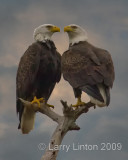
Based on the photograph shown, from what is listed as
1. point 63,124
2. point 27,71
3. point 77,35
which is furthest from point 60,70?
point 63,124

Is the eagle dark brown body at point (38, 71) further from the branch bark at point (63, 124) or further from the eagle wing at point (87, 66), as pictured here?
the branch bark at point (63, 124)

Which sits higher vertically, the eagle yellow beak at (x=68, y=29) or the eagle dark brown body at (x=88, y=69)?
the eagle yellow beak at (x=68, y=29)

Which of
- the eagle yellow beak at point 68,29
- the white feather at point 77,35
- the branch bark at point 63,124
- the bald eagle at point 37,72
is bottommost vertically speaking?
the branch bark at point 63,124

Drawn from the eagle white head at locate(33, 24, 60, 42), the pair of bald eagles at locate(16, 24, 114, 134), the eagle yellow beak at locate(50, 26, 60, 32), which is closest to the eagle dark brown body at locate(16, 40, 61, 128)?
the pair of bald eagles at locate(16, 24, 114, 134)

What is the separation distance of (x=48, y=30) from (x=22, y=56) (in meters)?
1.04

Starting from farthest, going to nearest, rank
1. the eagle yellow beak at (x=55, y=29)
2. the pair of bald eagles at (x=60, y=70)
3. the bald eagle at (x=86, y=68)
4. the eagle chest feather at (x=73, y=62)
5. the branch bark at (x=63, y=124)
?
the eagle yellow beak at (x=55, y=29) → the eagle chest feather at (x=73, y=62) → the branch bark at (x=63, y=124) → the pair of bald eagles at (x=60, y=70) → the bald eagle at (x=86, y=68)

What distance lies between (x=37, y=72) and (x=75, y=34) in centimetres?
148

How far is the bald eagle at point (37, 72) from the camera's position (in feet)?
51.5

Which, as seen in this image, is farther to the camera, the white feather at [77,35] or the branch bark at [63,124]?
the white feather at [77,35]

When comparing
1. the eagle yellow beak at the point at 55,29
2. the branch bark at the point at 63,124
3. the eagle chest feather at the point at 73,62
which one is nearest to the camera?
the branch bark at the point at 63,124

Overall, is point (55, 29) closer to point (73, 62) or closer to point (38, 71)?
point (38, 71)

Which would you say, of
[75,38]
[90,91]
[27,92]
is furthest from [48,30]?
[90,91]

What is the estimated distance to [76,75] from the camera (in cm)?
1462

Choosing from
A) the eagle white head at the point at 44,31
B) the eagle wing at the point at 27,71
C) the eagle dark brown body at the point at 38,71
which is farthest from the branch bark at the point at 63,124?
the eagle white head at the point at 44,31
